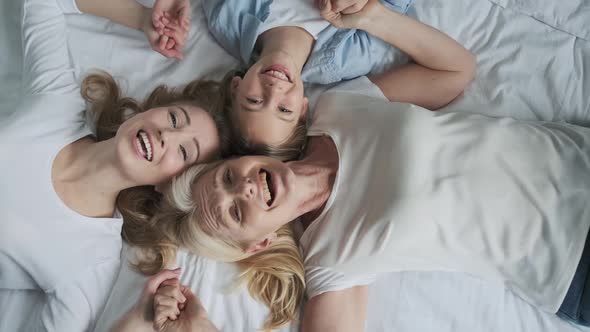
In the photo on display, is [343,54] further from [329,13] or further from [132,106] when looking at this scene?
[132,106]

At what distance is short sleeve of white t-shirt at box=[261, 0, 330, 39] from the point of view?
1.67 m

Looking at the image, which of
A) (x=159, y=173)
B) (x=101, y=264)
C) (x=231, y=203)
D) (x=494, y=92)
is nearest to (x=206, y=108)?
(x=159, y=173)

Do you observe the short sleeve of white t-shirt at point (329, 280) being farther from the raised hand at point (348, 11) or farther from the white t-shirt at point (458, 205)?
the raised hand at point (348, 11)

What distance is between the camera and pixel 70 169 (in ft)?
4.93

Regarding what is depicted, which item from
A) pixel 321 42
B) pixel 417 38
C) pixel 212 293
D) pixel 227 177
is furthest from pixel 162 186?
pixel 417 38

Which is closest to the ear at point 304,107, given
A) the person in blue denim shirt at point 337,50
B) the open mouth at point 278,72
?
the person in blue denim shirt at point 337,50

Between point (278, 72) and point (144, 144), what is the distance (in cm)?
41

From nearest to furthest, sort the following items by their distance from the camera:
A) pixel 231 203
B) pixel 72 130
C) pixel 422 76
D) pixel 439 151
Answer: pixel 231 203
pixel 439 151
pixel 72 130
pixel 422 76

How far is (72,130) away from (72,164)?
11cm

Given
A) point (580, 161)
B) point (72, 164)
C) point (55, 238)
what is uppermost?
point (580, 161)

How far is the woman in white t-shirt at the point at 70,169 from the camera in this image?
141cm

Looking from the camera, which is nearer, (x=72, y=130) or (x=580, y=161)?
(x=580, y=161)

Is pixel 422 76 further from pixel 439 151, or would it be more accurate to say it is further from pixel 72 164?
pixel 72 164

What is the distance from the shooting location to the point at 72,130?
5.10ft
